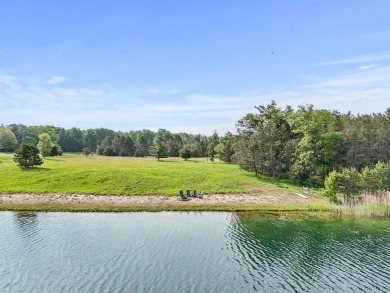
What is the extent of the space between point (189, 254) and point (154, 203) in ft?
85.9

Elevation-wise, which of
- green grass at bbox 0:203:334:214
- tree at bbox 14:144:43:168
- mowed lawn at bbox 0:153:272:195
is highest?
tree at bbox 14:144:43:168

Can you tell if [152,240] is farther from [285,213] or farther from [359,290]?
[285,213]

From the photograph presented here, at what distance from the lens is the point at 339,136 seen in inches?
3226

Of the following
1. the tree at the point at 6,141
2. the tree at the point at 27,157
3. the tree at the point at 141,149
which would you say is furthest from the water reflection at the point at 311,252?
the tree at the point at 6,141

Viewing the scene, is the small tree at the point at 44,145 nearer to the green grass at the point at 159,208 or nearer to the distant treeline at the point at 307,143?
the green grass at the point at 159,208

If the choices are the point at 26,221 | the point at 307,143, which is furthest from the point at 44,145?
the point at 307,143

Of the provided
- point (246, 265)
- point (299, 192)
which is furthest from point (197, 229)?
point (299, 192)

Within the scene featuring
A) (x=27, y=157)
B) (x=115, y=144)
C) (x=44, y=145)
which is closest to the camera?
(x=27, y=157)

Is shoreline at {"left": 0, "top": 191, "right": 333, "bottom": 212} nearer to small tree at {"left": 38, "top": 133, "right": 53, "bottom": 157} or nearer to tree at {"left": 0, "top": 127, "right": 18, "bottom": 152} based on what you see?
small tree at {"left": 38, "top": 133, "right": 53, "bottom": 157}

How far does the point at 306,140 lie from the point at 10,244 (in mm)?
66799

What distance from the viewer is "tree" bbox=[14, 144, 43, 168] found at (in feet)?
259

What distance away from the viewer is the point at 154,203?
59.6 metres

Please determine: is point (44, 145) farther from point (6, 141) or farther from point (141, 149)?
point (6, 141)

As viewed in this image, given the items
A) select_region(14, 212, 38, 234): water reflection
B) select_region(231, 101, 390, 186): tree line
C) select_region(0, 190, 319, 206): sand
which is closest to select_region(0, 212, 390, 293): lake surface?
select_region(14, 212, 38, 234): water reflection
